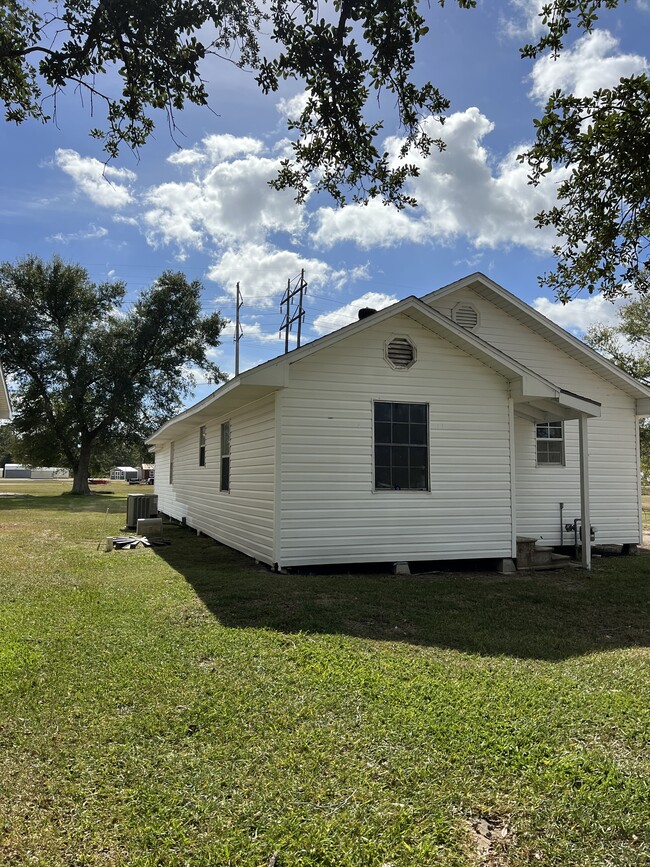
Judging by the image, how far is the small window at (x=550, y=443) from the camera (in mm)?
11469

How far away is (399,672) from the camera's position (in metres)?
4.33

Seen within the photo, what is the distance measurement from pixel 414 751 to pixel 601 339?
99.1 ft

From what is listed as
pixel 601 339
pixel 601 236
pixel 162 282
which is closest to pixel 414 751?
pixel 601 236

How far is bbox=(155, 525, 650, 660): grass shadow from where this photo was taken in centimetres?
542

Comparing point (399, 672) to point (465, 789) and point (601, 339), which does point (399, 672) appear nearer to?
point (465, 789)

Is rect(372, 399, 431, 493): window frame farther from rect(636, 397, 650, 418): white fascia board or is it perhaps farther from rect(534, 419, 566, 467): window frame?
rect(636, 397, 650, 418): white fascia board

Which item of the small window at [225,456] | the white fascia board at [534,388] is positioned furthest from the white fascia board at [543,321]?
the small window at [225,456]

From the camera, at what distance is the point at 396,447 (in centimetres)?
896

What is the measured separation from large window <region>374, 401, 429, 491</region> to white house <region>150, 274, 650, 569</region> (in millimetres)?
18

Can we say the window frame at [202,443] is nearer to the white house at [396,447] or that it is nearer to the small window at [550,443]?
the white house at [396,447]

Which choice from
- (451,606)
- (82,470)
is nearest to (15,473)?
(82,470)

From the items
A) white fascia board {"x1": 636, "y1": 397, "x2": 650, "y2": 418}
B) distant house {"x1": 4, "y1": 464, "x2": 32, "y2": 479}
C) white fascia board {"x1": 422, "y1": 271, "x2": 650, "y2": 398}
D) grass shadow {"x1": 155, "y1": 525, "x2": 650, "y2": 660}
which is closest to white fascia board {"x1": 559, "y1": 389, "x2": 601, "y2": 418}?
white fascia board {"x1": 422, "y1": 271, "x2": 650, "y2": 398}

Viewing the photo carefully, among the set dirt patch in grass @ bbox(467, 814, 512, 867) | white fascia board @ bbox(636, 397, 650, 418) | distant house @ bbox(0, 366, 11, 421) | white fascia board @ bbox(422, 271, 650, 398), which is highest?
white fascia board @ bbox(422, 271, 650, 398)

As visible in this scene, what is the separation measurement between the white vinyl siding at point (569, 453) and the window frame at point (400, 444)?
2969 mm
